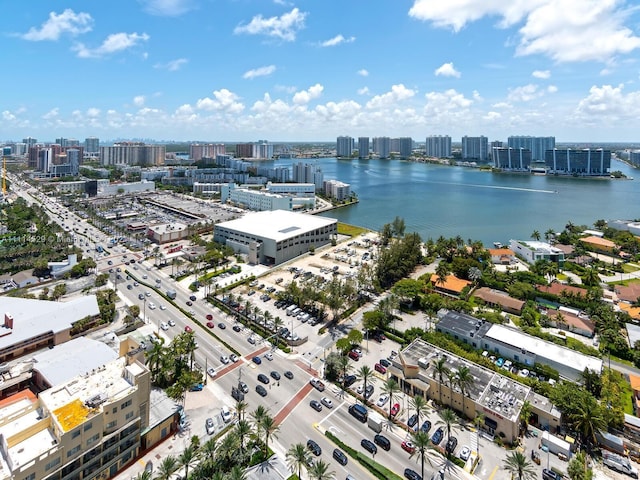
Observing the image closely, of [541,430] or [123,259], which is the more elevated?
[123,259]

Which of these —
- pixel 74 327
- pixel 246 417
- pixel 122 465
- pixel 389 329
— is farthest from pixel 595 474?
pixel 74 327

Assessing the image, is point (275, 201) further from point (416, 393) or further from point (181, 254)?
point (416, 393)

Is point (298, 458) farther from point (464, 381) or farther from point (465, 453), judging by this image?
point (464, 381)

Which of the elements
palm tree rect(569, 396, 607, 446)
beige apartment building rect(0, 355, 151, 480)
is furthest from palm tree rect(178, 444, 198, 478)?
palm tree rect(569, 396, 607, 446)

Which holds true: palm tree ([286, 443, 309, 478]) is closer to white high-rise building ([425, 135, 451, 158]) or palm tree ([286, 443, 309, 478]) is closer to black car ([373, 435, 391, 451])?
black car ([373, 435, 391, 451])

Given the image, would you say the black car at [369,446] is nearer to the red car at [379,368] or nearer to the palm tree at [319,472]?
the palm tree at [319,472]
